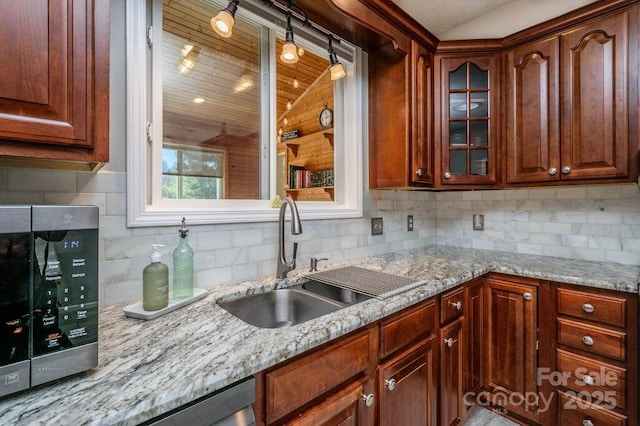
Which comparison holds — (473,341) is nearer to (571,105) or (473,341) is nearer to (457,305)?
(457,305)

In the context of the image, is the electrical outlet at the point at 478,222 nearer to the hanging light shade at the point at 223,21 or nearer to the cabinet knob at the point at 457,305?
the cabinet knob at the point at 457,305

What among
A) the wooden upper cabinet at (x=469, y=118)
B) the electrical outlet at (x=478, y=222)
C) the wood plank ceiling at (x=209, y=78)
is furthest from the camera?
the electrical outlet at (x=478, y=222)

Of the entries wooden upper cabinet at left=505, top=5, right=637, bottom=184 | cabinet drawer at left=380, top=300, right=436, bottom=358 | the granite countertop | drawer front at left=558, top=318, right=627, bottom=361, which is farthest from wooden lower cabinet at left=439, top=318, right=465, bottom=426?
wooden upper cabinet at left=505, top=5, right=637, bottom=184

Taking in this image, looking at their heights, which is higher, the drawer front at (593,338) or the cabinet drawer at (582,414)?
the drawer front at (593,338)

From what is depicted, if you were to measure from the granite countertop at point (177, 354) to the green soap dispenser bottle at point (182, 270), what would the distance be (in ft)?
Result: 0.26

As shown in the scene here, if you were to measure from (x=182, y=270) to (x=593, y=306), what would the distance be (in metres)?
1.93

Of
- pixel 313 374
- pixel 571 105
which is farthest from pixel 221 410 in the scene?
pixel 571 105

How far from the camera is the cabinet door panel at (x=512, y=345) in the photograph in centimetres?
166

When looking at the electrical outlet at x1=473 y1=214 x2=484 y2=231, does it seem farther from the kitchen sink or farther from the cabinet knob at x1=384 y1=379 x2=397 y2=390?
the cabinet knob at x1=384 y1=379 x2=397 y2=390

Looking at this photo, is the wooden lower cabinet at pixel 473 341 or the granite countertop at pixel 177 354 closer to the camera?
the granite countertop at pixel 177 354

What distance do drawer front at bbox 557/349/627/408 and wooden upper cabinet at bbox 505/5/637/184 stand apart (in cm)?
98

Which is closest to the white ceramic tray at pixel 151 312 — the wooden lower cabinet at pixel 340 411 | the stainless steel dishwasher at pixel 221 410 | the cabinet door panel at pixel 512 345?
the stainless steel dishwasher at pixel 221 410

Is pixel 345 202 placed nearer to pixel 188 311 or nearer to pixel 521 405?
pixel 188 311

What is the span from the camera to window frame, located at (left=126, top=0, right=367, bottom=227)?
115 cm
